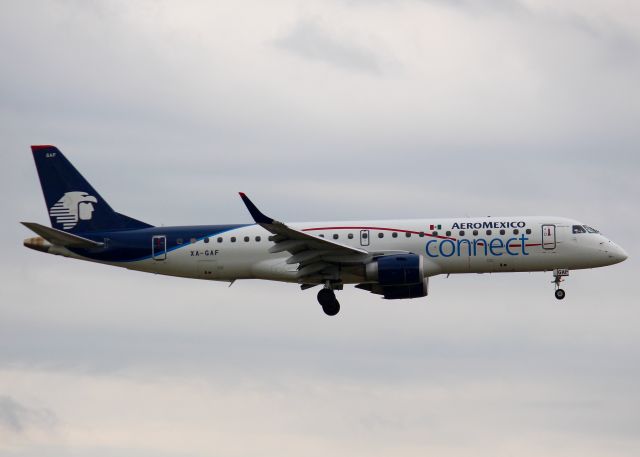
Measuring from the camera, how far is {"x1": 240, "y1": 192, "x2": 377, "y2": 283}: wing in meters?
63.9

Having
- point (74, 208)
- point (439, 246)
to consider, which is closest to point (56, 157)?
point (74, 208)

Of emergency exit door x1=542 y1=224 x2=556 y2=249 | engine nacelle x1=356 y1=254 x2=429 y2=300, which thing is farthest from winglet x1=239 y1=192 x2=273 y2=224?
emergency exit door x1=542 y1=224 x2=556 y2=249

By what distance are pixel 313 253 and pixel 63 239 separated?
519 inches

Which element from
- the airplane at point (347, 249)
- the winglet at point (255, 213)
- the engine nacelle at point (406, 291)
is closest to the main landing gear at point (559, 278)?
the airplane at point (347, 249)

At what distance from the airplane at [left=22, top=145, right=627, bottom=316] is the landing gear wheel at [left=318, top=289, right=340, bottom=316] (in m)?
0.05

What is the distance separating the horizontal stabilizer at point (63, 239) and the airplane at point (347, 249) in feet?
0.17

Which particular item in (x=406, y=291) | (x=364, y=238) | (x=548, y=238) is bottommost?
(x=406, y=291)

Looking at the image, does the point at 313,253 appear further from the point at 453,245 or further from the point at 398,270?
the point at 453,245

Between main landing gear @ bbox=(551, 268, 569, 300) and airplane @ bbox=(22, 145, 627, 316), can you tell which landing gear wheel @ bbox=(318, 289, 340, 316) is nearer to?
airplane @ bbox=(22, 145, 627, 316)

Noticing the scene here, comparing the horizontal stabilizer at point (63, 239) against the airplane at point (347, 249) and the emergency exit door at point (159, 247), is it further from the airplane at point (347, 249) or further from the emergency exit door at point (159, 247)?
the emergency exit door at point (159, 247)

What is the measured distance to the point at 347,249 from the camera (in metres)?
65.1

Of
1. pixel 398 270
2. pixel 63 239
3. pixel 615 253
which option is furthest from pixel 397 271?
pixel 63 239

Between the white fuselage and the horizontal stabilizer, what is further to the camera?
the horizontal stabilizer

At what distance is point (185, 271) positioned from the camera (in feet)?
227
